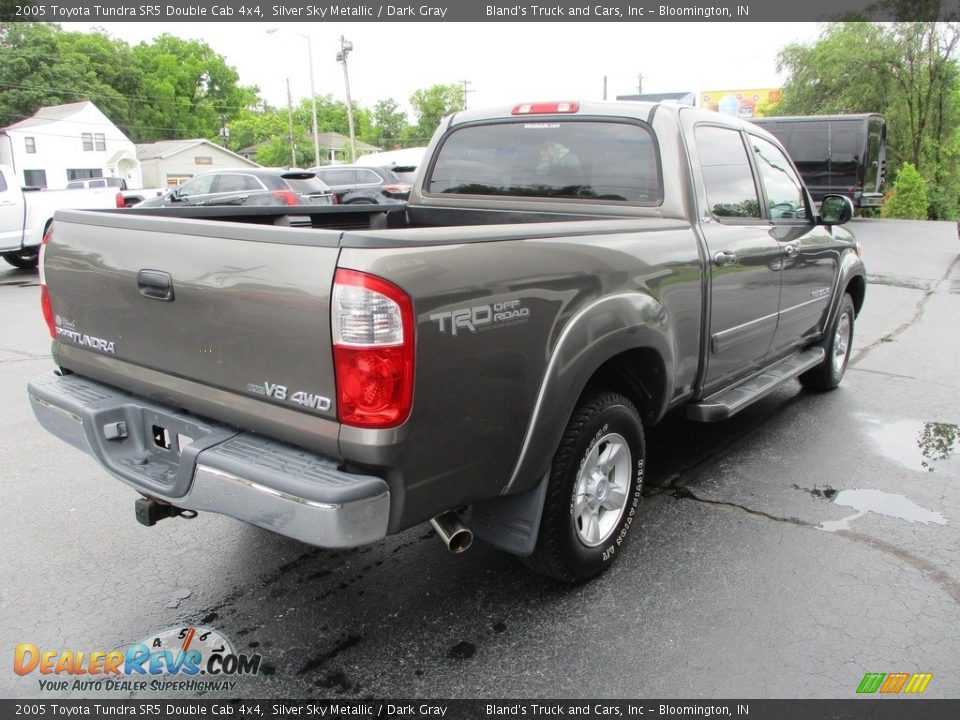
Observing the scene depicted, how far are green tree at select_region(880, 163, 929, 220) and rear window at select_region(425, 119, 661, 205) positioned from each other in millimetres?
29021

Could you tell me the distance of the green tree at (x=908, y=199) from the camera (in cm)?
2820

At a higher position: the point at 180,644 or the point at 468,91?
the point at 468,91

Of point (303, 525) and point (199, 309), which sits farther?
point (199, 309)

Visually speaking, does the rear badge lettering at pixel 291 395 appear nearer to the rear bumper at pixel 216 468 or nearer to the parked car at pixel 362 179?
the rear bumper at pixel 216 468

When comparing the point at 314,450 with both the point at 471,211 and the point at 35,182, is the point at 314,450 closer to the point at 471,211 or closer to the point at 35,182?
the point at 471,211

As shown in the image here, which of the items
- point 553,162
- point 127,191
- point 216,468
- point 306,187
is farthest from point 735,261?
point 127,191

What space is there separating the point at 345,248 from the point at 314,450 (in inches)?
25.6

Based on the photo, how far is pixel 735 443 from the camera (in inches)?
195

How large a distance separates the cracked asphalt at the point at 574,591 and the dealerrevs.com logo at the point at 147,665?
0.18 ft

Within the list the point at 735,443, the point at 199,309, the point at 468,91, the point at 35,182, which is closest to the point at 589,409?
the point at 199,309

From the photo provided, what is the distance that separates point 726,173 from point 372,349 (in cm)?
283

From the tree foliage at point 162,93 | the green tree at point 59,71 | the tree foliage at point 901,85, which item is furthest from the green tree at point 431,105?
the tree foliage at point 901,85

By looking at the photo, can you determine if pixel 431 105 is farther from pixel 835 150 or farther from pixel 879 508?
pixel 879 508

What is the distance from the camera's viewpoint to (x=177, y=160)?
209ft
